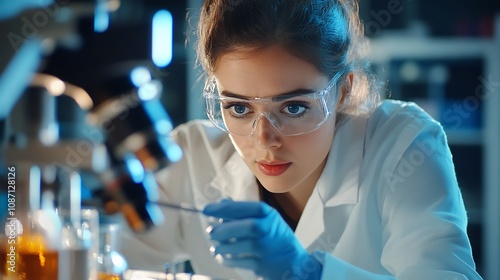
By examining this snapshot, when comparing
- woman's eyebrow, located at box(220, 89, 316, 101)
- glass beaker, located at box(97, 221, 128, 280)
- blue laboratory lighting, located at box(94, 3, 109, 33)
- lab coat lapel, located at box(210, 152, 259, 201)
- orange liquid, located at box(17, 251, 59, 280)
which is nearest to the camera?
blue laboratory lighting, located at box(94, 3, 109, 33)

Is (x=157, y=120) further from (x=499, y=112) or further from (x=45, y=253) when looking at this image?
(x=499, y=112)

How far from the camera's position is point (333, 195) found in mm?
1887

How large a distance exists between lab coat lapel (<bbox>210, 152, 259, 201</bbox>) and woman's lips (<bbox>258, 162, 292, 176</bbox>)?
34 cm

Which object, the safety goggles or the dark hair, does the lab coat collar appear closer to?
the dark hair

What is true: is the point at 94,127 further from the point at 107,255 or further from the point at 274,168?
the point at 274,168

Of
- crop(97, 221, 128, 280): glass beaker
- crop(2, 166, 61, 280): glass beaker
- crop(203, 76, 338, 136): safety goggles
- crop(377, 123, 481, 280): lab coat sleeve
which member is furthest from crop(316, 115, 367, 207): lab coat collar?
crop(2, 166, 61, 280): glass beaker

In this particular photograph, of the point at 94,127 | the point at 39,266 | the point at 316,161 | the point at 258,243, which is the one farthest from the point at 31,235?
the point at 316,161

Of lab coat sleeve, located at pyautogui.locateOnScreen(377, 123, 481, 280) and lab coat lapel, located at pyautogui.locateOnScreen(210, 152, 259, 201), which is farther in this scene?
lab coat lapel, located at pyautogui.locateOnScreen(210, 152, 259, 201)

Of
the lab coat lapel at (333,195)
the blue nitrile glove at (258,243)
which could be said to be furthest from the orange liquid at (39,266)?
the lab coat lapel at (333,195)

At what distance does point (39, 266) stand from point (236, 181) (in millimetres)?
885

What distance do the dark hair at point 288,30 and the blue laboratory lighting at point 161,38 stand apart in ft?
1.52

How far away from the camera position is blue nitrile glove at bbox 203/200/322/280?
1328 millimetres

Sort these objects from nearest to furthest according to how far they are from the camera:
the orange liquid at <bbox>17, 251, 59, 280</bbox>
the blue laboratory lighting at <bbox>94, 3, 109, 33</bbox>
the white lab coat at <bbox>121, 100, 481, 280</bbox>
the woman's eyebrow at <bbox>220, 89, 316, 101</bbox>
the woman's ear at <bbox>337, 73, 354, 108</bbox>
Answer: the blue laboratory lighting at <bbox>94, 3, 109, 33</bbox>
the orange liquid at <bbox>17, 251, 59, 280</bbox>
the white lab coat at <bbox>121, 100, 481, 280</bbox>
the woman's eyebrow at <bbox>220, 89, 316, 101</bbox>
the woman's ear at <bbox>337, 73, 354, 108</bbox>

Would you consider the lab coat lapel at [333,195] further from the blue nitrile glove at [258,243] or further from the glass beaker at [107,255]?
the glass beaker at [107,255]
